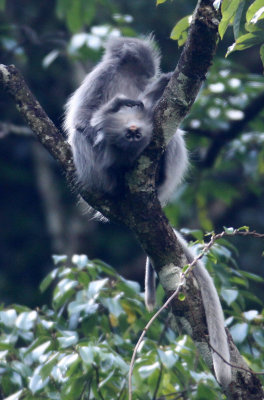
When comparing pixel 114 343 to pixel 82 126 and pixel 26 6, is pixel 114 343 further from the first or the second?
pixel 26 6

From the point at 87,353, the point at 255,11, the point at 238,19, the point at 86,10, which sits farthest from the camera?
the point at 86,10

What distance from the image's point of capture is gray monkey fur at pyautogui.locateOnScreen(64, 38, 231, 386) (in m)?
3.12

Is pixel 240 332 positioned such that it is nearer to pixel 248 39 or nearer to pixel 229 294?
pixel 229 294

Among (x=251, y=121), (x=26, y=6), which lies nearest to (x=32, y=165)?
(x=26, y=6)

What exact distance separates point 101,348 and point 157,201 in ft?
2.26

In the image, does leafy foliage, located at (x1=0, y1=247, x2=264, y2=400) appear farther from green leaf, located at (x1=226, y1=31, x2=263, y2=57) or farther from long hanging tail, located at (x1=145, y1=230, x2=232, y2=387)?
green leaf, located at (x1=226, y1=31, x2=263, y2=57)

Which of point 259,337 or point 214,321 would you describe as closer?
point 214,321

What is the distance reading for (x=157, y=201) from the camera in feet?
9.71

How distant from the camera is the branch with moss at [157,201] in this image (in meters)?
2.73

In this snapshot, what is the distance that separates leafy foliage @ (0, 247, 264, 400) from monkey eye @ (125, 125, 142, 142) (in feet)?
2.26

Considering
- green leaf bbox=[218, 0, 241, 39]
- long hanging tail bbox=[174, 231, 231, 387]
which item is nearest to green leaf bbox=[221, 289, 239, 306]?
long hanging tail bbox=[174, 231, 231, 387]

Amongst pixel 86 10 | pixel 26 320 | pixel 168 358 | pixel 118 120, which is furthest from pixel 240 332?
pixel 86 10

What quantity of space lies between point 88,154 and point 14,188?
5.46m

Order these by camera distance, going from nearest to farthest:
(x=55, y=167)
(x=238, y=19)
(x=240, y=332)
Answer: (x=238, y=19) < (x=240, y=332) < (x=55, y=167)
